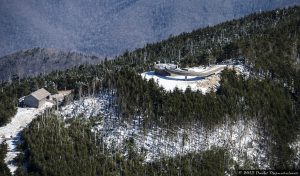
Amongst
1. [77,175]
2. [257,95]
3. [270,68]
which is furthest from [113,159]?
[270,68]

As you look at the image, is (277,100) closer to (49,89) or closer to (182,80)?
(182,80)

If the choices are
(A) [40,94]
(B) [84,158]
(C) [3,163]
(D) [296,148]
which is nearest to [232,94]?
(D) [296,148]


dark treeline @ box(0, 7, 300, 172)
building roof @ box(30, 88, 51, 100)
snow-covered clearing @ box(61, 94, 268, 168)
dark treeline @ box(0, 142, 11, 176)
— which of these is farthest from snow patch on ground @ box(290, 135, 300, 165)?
dark treeline @ box(0, 142, 11, 176)

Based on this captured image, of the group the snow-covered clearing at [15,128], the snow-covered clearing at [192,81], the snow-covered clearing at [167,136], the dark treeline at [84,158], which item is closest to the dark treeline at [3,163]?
the snow-covered clearing at [15,128]

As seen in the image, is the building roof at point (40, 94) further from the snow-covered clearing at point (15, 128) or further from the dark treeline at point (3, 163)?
the dark treeline at point (3, 163)

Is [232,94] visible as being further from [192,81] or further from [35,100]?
[35,100]

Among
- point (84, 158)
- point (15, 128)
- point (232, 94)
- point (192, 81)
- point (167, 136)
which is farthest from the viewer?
point (192, 81)
